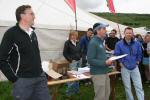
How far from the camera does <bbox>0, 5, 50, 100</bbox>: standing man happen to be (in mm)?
4242

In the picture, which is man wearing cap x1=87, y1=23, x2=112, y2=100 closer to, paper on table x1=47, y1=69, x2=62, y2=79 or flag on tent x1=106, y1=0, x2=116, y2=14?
paper on table x1=47, y1=69, x2=62, y2=79


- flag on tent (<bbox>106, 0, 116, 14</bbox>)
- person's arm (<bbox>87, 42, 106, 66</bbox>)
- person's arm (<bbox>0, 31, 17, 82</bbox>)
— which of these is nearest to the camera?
person's arm (<bbox>0, 31, 17, 82</bbox>)

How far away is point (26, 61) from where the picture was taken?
170 inches

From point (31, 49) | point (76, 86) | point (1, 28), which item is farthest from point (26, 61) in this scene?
point (1, 28)

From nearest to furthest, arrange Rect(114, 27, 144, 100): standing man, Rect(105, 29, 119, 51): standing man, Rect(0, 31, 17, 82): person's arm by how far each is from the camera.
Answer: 1. Rect(0, 31, 17, 82): person's arm
2. Rect(114, 27, 144, 100): standing man
3. Rect(105, 29, 119, 51): standing man

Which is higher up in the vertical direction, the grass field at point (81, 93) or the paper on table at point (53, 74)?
the paper on table at point (53, 74)

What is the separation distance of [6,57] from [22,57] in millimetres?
192

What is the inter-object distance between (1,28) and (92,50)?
5209 millimetres

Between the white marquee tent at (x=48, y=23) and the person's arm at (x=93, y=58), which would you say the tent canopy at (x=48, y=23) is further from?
the person's arm at (x=93, y=58)

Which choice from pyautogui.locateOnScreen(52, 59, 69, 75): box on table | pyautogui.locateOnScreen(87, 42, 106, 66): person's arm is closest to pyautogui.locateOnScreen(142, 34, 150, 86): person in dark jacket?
pyautogui.locateOnScreen(52, 59, 69, 75): box on table

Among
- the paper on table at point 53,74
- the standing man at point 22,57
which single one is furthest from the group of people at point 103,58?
the standing man at point 22,57

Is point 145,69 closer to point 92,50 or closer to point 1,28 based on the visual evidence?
point 1,28

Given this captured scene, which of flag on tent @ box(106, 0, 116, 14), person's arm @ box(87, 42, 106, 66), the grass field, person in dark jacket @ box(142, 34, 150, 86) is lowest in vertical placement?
the grass field

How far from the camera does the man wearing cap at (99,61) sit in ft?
19.5
